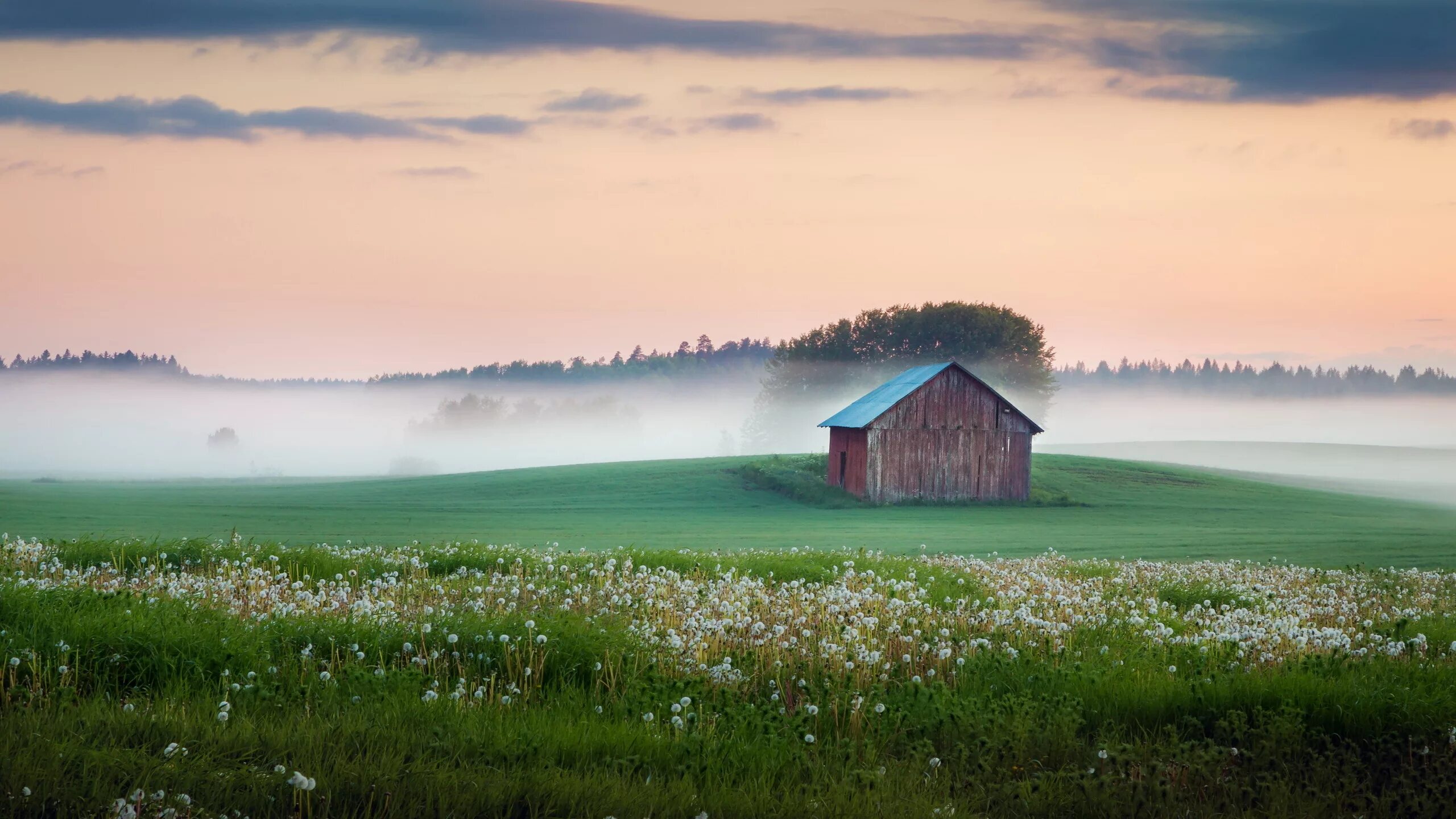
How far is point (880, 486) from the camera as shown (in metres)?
56.8

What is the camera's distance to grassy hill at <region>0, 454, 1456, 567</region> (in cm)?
3478

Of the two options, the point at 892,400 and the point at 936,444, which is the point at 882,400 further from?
the point at 936,444

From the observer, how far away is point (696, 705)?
8.98 m

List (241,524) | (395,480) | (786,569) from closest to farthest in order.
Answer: (786,569) < (241,524) < (395,480)

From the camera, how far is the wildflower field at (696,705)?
639 cm

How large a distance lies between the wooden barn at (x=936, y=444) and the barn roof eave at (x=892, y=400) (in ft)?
0.26

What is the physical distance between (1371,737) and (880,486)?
A: 158 feet

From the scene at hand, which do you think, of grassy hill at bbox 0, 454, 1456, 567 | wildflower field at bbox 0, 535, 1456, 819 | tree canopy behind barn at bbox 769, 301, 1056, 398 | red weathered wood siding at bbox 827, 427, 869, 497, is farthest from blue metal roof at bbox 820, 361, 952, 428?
wildflower field at bbox 0, 535, 1456, 819

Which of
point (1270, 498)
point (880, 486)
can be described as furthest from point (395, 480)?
point (1270, 498)

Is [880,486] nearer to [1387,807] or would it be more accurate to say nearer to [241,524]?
[241,524]

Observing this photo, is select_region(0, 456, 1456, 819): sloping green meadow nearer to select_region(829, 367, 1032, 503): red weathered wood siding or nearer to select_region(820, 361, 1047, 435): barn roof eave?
select_region(829, 367, 1032, 503): red weathered wood siding

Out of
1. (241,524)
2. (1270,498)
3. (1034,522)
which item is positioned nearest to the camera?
(241,524)

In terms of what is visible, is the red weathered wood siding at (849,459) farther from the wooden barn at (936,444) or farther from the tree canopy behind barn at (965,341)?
the tree canopy behind barn at (965,341)

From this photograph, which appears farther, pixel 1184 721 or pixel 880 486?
pixel 880 486
